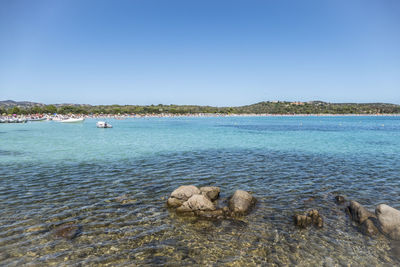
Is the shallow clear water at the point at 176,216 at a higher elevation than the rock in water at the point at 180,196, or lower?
lower

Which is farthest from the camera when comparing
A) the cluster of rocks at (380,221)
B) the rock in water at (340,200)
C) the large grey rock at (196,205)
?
the rock in water at (340,200)

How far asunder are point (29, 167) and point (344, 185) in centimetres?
2466

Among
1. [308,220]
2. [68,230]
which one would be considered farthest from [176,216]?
[308,220]

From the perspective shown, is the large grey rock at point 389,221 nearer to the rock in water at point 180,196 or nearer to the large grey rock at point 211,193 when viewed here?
the large grey rock at point 211,193

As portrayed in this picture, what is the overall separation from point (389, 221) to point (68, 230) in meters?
13.0

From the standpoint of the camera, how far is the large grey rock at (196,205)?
11.7 meters

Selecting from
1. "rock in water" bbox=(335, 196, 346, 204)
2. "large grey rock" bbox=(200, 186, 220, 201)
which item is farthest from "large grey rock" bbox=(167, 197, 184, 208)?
"rock in water" bbox=(335, 196, 346, 204)

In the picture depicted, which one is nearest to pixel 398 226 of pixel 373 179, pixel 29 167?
pixel 373 179

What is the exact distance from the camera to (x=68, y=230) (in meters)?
9.81

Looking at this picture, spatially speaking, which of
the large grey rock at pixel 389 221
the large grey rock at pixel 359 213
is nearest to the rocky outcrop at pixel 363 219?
the large grey rock at pixel 359 213

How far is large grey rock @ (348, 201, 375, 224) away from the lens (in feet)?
35.0

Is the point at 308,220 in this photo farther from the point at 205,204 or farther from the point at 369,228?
the point at 205,204

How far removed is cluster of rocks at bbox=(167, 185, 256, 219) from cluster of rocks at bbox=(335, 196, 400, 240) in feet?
15.4

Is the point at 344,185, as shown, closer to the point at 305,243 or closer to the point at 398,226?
the point at 398,226
